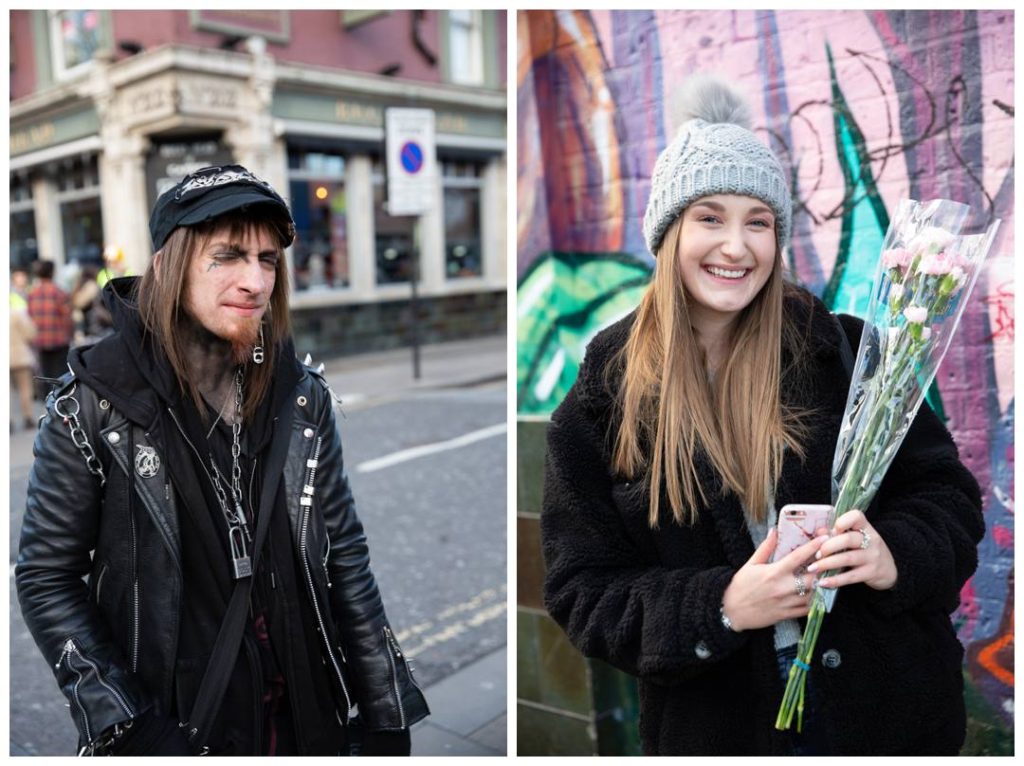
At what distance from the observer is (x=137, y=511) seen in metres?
1.73

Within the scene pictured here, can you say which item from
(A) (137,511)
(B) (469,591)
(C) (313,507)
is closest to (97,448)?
(A) (137,511)

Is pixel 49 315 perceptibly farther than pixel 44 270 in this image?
No

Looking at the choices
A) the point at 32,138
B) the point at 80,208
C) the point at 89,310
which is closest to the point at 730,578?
the point at 89,310

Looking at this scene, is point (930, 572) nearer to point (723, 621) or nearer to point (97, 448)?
point (723, 621)

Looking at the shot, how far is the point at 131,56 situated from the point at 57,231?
168 inches

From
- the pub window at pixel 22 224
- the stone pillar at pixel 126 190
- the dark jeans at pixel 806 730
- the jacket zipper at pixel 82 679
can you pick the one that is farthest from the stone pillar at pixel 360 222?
the dark jeans at pixel 806 730

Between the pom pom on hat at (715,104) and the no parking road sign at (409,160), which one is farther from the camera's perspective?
the no parking road sign at (409,160)

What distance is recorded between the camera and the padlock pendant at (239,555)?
1.78 meters

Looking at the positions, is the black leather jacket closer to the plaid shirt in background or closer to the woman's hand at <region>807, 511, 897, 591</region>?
the woman's hand at <region>807, 511, 897, 591</region>

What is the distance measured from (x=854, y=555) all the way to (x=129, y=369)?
4.75 feet

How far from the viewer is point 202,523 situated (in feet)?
5.79

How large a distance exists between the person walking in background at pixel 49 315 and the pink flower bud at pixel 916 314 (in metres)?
9.84

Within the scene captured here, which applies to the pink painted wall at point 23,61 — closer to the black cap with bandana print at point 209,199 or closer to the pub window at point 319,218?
the pub window at point 319,218

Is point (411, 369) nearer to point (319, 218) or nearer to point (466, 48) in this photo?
point (319, 218)
